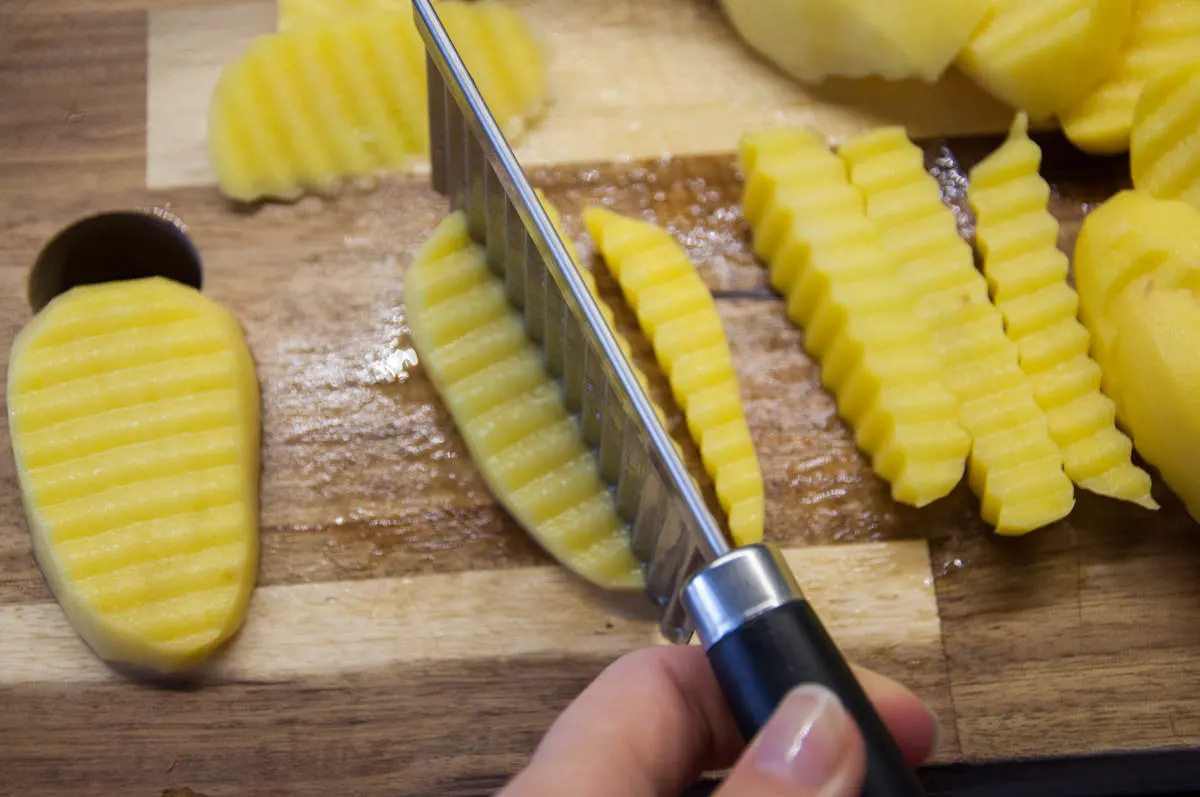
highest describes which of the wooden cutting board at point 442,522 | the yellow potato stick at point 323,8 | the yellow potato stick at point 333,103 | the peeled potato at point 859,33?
the peeled potato at point 859,33

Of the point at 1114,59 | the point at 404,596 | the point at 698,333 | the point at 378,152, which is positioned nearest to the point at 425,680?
the point at 404,596

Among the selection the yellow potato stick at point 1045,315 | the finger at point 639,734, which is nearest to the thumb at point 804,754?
the finger at point 639,734

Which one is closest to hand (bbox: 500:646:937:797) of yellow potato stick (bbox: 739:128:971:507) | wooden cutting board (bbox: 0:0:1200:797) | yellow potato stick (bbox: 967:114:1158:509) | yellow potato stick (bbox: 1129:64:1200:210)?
wooden cutting board (bbox: 0:0:1200:797)

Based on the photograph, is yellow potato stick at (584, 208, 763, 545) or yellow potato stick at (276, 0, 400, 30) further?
yellow potato stick at (276, 0, 400, 30)

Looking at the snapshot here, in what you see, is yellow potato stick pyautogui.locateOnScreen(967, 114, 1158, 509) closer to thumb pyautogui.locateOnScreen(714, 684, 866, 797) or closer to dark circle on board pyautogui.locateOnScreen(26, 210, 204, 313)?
thumb pyautogui.locateOnScreen(714, 684, 866, 797)

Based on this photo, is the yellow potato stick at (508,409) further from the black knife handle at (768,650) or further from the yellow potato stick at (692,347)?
the black knife handle at (768,650)

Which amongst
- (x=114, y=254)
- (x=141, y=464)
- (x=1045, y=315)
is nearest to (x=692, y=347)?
(x=1045, y=315)
